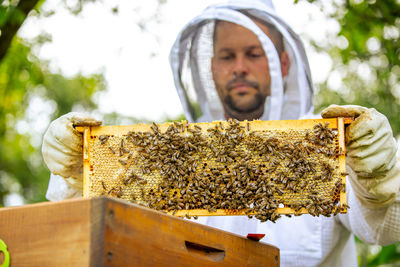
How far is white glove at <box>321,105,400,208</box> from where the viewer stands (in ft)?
8.89

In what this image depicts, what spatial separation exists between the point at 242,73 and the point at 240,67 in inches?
2.5

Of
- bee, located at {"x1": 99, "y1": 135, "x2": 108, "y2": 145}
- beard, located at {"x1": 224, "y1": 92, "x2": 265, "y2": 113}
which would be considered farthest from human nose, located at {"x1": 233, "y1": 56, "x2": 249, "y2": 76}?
bee, located at {"x1": 99, "y1": 135, "x2": 108, "y2": 145}

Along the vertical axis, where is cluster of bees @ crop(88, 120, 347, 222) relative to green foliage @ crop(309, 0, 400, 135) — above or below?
below

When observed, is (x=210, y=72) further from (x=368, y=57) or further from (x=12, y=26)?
(x=368, y=57)

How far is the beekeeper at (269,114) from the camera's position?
285cm

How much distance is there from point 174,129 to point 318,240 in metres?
1.91

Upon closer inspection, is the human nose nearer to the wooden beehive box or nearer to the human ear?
the human ear

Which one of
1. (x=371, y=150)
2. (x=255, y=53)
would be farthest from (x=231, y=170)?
(x=255, y=53)

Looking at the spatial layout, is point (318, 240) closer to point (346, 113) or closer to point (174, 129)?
point (346, 113)

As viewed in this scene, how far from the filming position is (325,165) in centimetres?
258

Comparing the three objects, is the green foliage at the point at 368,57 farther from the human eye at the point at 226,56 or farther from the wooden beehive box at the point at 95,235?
the wooden beehive box at the point at 95,235

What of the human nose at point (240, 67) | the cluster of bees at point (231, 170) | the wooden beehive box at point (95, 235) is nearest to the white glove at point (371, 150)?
the cluster of bees at point (231, 170)

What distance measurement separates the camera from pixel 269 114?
4422 mm

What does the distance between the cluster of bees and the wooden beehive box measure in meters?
0.53
